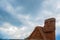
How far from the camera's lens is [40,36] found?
41.7 feet

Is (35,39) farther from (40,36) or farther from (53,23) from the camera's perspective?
(53,23)

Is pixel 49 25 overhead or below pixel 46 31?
overhead

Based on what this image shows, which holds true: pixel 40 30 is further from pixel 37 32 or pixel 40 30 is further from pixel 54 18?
pixel 54 18

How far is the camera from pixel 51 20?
41.2ft

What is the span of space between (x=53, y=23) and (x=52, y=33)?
1.83 ft

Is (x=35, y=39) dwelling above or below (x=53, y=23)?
below

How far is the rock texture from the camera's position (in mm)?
12477

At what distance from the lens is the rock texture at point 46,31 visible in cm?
1248

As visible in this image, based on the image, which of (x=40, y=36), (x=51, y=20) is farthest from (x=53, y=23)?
(x=40, y=36)

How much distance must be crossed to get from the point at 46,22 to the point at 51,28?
1.50 feet

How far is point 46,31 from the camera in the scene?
41.4 feet

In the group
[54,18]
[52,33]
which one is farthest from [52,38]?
[54,18]

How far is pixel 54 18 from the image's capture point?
1259 cm

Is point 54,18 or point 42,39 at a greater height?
point 54,18
